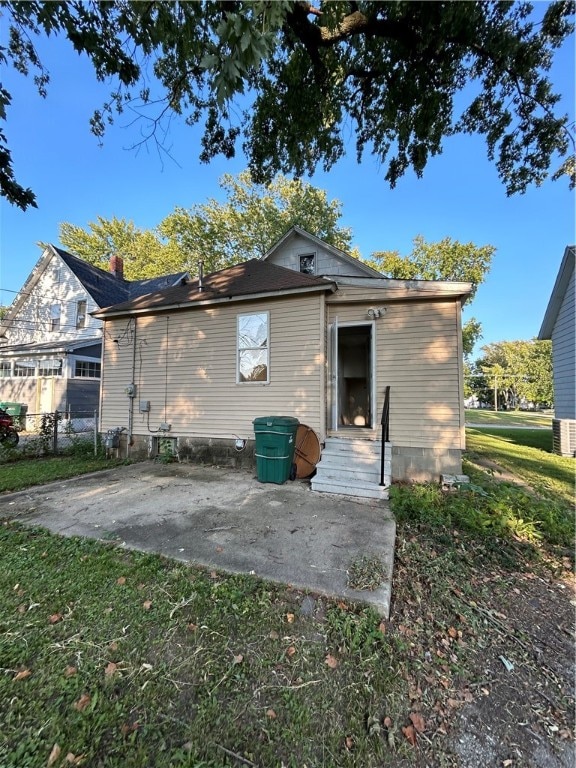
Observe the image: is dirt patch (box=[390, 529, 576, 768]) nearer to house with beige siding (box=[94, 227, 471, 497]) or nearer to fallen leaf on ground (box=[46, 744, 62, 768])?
fallen leaf on ground (box=[46, 744, 62, 768])

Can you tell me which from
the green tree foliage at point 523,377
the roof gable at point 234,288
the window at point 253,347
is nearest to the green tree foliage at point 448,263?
the green tree foliage at point 523,377

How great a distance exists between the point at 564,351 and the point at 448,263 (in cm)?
1525

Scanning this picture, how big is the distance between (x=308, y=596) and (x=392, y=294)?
16.7 ft

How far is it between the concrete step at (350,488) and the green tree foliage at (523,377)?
2726cm

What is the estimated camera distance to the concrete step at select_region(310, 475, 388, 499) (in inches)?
185

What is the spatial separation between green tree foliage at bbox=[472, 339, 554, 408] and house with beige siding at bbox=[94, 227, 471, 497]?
25470 mm

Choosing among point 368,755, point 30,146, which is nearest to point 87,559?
point 368,755

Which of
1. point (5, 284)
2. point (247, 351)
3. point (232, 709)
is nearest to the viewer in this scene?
point (232, 709)

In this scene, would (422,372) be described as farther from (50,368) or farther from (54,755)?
(50,368)

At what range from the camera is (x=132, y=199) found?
15359 mm

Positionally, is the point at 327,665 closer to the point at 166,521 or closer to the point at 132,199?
the point at 166,521

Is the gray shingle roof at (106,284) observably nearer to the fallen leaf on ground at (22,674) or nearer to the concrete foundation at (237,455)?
the concrete foundation at (237,455)

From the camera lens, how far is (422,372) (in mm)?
5766

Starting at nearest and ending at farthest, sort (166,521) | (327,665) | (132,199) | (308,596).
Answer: (327,665) < (308,596) < (166,521) < (132,199)
